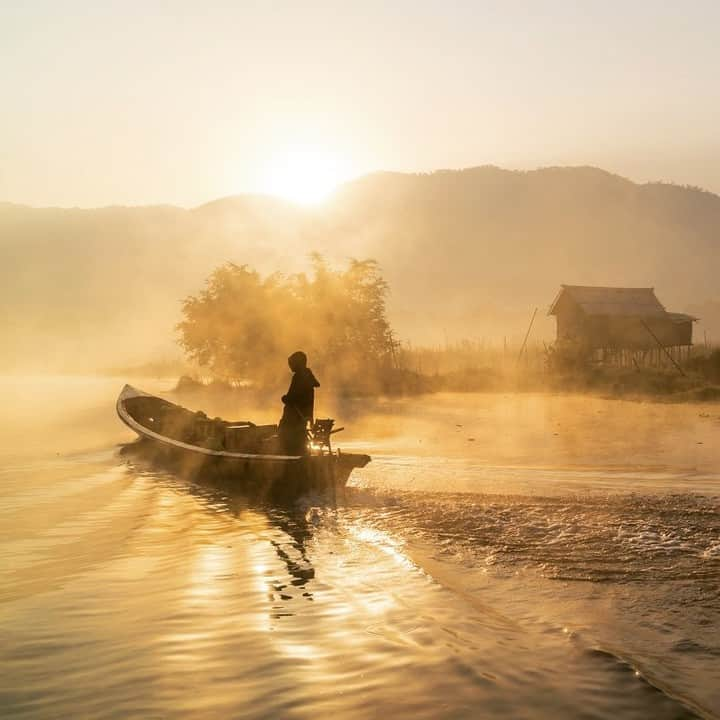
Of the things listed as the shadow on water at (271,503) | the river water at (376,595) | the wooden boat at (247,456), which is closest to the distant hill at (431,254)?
the wooden boat at (247,456)


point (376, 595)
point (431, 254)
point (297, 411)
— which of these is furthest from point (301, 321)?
point (431, 254)

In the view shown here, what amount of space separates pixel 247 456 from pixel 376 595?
20.4ft

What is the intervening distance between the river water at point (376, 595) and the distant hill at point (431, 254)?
110 metres

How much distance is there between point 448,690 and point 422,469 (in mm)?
9808

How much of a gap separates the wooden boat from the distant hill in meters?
105

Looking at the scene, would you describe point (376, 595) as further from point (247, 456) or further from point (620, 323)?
point (620, 323)

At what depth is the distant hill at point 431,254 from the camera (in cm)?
14738

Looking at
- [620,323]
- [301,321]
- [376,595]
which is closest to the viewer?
[376,595]

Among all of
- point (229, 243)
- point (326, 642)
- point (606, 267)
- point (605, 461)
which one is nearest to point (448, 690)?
point (326, 642)

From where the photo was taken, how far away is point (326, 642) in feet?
21.7

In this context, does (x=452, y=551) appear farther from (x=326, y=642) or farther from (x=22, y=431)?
(x=22, y=431)

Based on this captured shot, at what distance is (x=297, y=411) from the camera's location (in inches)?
539

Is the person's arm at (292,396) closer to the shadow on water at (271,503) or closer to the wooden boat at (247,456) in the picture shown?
the wooden boat at (247,456)

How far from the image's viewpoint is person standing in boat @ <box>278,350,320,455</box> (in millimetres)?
13633
